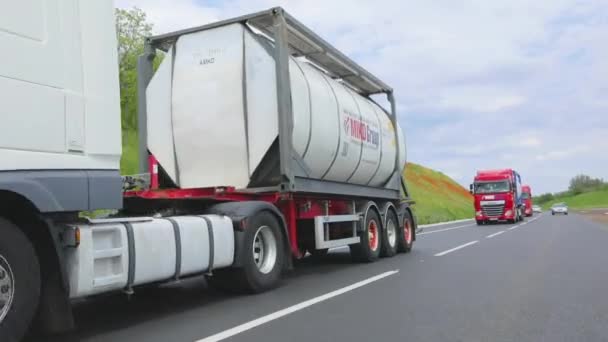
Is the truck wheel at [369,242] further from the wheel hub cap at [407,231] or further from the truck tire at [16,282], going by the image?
the truck tire at [16,282]

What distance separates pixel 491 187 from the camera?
109 feet

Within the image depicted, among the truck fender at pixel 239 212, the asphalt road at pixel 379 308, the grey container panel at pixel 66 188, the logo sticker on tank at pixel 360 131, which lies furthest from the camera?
the logo sticker on tank at pixel 360 131

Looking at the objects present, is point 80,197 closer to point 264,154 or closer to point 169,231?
point 169,231

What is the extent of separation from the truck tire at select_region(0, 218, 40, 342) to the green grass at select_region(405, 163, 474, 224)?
46.6 meters

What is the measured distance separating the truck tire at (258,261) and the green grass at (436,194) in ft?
141

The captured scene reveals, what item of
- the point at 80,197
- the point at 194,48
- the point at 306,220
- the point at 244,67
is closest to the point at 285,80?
the point at 244,67

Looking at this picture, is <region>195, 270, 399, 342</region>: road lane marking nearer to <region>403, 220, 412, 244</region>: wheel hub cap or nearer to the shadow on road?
the shadow on road

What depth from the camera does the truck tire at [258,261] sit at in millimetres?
7062

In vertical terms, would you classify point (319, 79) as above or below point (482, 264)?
above

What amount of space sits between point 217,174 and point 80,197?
3.80 meters

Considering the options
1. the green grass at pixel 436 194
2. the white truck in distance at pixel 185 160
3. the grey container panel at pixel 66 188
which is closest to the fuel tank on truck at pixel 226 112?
the white truck in distance at pixel 185 160

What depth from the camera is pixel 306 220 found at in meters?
9.25

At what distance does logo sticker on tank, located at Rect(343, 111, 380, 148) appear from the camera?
10.4 metres

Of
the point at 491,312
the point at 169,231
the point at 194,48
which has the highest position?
the point at 194,48
